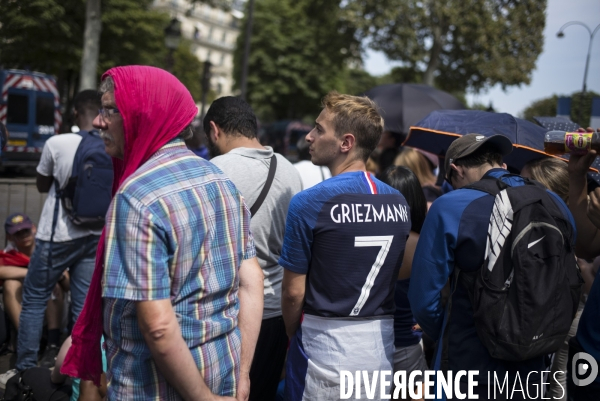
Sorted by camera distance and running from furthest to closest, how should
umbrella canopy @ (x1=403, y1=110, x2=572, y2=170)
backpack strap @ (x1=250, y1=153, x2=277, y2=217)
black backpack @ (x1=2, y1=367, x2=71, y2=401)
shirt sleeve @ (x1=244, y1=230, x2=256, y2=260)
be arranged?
umbrella canopy @ (x1=403, y1=110, x2=572, y2=170)
black backpack @ (x1=2, y1=367, x2=71, y2=401)
backpack strap @ (x1=250, y1=153, x2=277, y2=217)
shirt sleeve @ (x1=244, y1=230, x2=256, y2=260)

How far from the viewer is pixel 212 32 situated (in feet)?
287

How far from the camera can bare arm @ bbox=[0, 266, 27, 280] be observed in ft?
16.1

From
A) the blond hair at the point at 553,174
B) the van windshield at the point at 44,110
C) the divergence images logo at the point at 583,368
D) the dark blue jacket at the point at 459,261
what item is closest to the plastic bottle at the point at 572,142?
the dark blue jacket at the point at 459,261

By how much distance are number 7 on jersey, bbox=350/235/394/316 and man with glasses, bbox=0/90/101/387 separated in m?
2.43

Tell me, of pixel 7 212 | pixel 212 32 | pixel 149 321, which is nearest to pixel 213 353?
pixel 149 321

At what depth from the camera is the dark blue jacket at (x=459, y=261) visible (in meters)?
2.47

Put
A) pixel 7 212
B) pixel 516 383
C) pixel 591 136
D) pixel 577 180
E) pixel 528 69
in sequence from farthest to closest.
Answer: pixel 528 69 → pixel 7 212 → pixel 577 180 → pixel 591 136 → pixel 516 383

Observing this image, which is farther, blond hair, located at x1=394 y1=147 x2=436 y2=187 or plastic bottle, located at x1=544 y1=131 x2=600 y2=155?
blond hair, located at x1=394 y1=147 x2=436 y2=187

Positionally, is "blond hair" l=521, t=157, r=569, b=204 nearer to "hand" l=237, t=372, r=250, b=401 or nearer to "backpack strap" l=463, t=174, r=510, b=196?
"backpack strap" l=463, t=174, r=510, b=196

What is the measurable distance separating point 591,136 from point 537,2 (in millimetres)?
26388

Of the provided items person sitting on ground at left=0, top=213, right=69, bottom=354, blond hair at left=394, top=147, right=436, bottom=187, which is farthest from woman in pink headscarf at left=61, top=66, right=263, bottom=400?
blond hair at left=394, top=147, right=436, bottom=187

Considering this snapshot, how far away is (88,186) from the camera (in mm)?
4164

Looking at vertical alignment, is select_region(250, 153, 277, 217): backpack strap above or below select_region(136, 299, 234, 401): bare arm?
above

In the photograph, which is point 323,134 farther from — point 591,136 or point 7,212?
point 7,212
